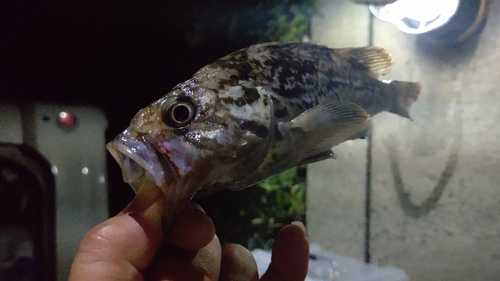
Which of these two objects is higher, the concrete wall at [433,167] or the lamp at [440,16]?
the lamp at [440,16]

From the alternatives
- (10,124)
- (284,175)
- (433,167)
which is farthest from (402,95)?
(10,124)

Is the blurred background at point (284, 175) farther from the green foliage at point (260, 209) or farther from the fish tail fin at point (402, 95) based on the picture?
the fish tail fin at point (402, 95)

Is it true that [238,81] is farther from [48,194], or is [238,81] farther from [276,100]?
[48,194]

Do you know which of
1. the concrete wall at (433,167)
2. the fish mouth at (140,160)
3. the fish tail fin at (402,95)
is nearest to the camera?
the fish mouth at (140,160)

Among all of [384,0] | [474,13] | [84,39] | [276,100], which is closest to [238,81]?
[276,100]

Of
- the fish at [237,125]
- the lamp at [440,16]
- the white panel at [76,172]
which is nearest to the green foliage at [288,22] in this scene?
the lamp at [440,16]

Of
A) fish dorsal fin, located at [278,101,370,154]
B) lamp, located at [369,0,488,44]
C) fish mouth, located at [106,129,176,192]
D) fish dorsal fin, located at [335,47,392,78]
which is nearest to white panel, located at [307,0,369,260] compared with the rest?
lamp, located at [369,0,488,44]
